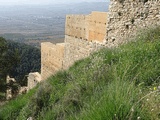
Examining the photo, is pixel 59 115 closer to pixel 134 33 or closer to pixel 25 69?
pixel 134 33

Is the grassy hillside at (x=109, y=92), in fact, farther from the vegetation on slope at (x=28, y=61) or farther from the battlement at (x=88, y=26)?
the vegetation on slope at (x=28, y=61)

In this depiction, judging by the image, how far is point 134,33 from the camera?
8.03m

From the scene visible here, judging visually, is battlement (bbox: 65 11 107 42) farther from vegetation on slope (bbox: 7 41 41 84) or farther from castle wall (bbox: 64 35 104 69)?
vegetation on slope (bbox: 7 41 41 84)

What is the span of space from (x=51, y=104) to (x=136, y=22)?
3.37 metres

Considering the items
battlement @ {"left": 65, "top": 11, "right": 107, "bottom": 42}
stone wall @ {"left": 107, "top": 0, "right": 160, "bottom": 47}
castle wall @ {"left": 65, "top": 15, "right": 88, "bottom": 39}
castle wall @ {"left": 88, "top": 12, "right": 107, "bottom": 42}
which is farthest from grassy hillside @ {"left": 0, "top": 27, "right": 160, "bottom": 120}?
castle wall @ {"left": 65, "top": 15, "right": 88, "bottom": 39}

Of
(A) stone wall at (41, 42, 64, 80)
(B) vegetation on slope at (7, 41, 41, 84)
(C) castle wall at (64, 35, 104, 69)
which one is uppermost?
(C) castle wall at (64, 35, 104, 69)

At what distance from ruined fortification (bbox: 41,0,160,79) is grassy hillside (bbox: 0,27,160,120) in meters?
1.00

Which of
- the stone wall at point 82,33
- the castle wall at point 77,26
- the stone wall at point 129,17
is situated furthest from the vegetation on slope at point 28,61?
the stone wall at point 129,17

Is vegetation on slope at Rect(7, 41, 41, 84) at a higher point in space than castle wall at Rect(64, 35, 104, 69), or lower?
lower

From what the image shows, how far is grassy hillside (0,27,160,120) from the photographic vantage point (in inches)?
138

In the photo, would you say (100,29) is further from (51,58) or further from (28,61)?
(28,61)

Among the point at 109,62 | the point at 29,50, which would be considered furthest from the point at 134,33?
the point at 29,50

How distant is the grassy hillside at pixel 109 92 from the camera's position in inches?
138

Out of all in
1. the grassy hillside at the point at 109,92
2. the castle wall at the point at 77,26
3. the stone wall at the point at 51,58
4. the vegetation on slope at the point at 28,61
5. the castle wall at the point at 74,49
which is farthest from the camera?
the vegetation on slope at the point at 28,61
